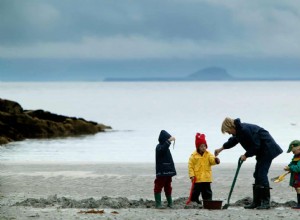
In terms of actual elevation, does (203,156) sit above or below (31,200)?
above

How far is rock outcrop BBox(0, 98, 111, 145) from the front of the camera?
36.7 m

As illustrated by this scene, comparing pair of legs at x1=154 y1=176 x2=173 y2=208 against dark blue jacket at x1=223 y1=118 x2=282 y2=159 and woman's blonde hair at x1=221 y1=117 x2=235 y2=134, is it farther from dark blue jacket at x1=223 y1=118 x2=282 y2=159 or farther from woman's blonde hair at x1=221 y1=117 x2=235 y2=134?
dark blue jacket at x1=223 y1=118 x2=282 y2=159

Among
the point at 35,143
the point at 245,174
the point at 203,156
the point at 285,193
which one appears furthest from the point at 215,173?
the point at 35,143

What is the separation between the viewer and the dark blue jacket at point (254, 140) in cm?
1173

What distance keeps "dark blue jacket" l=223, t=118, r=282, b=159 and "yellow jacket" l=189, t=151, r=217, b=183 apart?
582mm

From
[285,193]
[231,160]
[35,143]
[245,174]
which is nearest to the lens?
[285,193]

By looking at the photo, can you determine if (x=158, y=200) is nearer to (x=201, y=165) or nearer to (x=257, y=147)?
(x=201, y=165)

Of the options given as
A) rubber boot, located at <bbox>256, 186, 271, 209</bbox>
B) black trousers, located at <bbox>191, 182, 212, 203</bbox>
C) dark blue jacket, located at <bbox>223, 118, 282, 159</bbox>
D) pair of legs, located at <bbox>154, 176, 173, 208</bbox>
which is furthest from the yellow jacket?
rubber boot, located at <bbox>256, 186, 271, 209</bbox>

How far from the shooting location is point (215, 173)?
19.2m

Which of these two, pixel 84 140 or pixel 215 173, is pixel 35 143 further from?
pixel 215 173

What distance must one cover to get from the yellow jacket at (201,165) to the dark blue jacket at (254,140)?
582 mm

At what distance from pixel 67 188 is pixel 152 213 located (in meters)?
5.10

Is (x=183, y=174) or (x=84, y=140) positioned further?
(x=84, y=140)

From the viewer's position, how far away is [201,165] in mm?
12156
